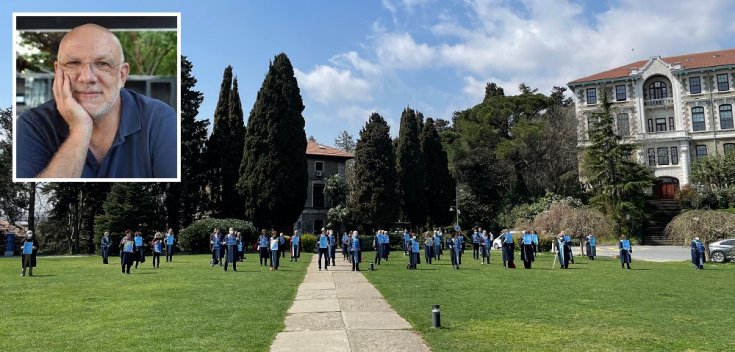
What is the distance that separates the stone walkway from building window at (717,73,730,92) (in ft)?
187

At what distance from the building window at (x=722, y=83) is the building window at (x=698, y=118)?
9.03ft

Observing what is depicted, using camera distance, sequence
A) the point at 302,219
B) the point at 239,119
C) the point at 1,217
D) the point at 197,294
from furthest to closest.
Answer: the point at 302,219
the point at 1,217
the point at 239,119
the point at 197,294

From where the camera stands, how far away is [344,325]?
→ 356 inches

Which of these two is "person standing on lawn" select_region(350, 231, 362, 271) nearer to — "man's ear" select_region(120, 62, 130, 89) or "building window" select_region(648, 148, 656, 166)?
"man's ear" select_region(120, 62, 130, 89)

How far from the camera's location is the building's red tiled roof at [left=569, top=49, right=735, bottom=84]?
57628mm

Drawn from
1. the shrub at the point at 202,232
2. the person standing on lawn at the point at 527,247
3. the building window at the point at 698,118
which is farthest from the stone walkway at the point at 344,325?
the building window at the point at 698,118

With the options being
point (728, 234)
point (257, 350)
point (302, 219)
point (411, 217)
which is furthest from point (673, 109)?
point (257, 350)

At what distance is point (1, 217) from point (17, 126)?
3703 centimetres

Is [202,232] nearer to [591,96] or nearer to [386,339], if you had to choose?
[386,339]

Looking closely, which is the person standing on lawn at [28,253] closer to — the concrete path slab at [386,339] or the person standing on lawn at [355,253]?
the person standing on lawn at [355,253]

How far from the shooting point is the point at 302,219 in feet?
186

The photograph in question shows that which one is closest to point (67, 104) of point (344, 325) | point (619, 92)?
point (344, 325)

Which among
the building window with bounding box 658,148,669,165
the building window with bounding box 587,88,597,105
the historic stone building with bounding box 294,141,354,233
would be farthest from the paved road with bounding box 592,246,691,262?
the historic stone building with bounding box 294,141,354,233

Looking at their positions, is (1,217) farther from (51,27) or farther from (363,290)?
(363,290)
